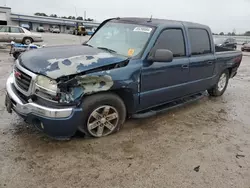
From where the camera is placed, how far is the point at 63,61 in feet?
10.5

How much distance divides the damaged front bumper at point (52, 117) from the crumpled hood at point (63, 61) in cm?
45

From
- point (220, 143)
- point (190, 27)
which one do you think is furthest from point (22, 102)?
point (190, 27)

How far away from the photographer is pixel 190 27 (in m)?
4.79

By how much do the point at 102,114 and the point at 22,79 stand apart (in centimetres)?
126

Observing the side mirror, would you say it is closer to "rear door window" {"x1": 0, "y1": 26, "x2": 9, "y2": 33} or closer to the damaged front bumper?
the damaged front bumper

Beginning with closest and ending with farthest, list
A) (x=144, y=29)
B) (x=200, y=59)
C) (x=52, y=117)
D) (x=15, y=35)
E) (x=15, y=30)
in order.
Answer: (x=52, y=117) < (x=144, y=29) < (x=200, y=59) < (x=15, y=35) < (x=15, y=30)

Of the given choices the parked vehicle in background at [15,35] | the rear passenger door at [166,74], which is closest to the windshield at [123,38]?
the rear passenger door at [166,74]

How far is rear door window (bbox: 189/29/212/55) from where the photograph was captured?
15.6 feet

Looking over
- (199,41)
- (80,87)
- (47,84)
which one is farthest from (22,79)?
(199,41)

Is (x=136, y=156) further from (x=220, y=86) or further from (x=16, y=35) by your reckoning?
(x=16, y=35)

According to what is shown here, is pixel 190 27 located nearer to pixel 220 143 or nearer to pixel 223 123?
pixel 223 123

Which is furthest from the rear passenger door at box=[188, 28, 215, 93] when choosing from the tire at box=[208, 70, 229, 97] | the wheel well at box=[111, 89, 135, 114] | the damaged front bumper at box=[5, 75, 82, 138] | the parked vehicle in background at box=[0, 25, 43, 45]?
the parked vehicle in background at box=[0, 25, 43, 45]

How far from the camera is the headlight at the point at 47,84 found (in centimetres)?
296

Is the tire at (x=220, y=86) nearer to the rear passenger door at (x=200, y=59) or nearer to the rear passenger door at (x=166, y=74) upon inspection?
the rear passenger door at (x=200, y=59)
